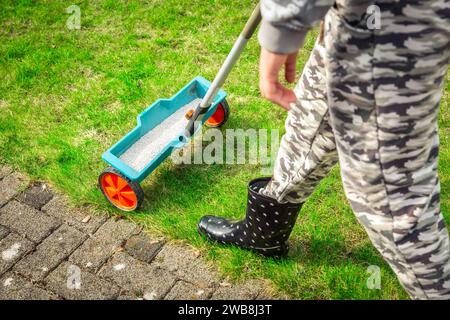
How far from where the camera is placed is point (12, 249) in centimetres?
279

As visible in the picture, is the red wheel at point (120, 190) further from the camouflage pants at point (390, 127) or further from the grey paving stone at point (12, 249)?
the camouflage pants at point (390, 127)

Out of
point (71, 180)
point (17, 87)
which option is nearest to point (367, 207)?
point (71, 180)

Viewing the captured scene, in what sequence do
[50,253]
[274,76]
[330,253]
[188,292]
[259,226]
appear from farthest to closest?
1. [50,253]
2. [330,253]
3. [188,292]
4. [259,226]
5. [274,76]

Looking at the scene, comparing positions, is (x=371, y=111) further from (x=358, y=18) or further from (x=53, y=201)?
(x=53, y=201)

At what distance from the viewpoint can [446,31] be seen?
1.36 metres

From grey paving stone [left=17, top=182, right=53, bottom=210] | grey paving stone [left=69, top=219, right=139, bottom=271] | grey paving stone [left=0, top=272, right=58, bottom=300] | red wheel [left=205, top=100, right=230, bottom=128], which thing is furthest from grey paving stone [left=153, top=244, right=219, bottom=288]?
red wheel [left=205, top=100, right=230, bottom=128]

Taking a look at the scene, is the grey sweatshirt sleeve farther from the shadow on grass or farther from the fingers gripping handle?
the shadow on grass

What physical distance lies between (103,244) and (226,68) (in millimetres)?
1263

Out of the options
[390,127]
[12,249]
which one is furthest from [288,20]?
[12,249]

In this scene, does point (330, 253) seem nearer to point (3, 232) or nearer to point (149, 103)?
point (149, 103)

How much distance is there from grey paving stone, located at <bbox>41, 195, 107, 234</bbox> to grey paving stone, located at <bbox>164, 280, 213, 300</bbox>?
680 mm

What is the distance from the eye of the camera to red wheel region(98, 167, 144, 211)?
2.79 m

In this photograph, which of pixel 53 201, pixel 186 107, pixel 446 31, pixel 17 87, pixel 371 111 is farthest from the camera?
pixel 17 87
